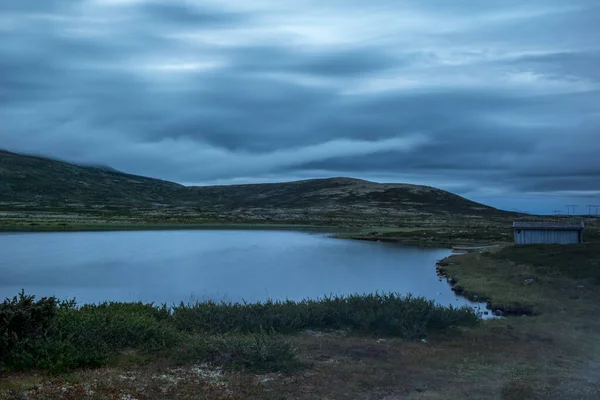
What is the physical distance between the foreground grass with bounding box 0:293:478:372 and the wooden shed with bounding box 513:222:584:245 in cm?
3216

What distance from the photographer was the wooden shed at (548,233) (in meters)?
45.2

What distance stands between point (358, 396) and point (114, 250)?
45510mm

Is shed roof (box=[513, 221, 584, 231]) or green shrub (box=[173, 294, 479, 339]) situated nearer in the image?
green shrub (box=[173, 294, 479, 339])

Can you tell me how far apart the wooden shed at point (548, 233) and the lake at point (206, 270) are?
25.3 ft

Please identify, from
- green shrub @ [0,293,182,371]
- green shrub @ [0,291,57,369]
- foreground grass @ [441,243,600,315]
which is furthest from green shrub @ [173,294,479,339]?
foreground grass @ [441,243,600,315]

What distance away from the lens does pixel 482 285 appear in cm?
2911

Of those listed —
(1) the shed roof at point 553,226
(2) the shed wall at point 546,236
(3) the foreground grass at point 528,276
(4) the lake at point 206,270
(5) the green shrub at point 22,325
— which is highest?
(1) the shed roof at point 553,226

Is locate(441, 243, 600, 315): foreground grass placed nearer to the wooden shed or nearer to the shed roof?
the wooden shed

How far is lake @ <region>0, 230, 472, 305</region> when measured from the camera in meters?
27.9

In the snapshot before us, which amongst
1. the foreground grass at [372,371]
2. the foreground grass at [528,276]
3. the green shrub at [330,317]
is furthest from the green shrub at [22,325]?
the foreground grass at [528,276]

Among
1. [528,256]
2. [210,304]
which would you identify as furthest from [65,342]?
[528,256]

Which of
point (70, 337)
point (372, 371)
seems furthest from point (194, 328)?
point (372, 371)

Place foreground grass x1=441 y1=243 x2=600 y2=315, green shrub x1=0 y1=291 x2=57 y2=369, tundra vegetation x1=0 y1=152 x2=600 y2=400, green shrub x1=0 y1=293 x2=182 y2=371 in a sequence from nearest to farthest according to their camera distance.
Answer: tundra vegetation x1=0 y1=152 x2=600 y2=400 → green shrub x1=0 y1=293 x2=182 y2=371 → green shrub x1=0 y1=291 x2=57 y2=369 → foreground grass x1=441 y1=243 x2=600 y2=315

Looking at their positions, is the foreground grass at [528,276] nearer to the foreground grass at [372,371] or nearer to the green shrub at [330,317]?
the foreground grass at [372,371]
